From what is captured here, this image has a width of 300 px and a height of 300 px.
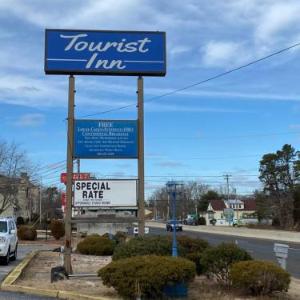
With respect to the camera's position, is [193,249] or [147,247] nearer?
[147,247]

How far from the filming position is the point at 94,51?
15469 millimetres

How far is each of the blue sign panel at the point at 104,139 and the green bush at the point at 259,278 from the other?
5.13m

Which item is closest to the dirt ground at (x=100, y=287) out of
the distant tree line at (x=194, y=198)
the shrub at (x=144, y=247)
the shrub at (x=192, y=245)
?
the shrub at (x=192, y=245)

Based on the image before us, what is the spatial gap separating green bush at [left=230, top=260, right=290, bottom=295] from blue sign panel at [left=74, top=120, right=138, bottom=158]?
5134 millimetres

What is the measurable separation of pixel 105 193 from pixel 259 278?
17.4 feet

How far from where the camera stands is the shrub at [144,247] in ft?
41.4

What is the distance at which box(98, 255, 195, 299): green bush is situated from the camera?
34.5 feet

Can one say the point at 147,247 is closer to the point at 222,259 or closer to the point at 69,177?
the point at 222,259

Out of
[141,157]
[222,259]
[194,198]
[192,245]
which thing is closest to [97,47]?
[141,157]

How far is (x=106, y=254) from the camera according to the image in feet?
83.5

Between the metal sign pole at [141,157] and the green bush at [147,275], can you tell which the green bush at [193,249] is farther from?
the green bush at [147,275]

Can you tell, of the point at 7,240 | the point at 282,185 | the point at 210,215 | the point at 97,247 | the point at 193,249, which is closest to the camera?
the point at 193,249

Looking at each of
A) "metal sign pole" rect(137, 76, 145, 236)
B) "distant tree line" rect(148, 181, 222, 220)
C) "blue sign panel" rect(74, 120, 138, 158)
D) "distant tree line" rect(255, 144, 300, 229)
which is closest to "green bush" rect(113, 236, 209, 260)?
"metal sign pole" rect(137, 76, 145, 236)

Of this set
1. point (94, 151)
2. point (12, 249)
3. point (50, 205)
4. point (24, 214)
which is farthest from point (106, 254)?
point (24, 214)
